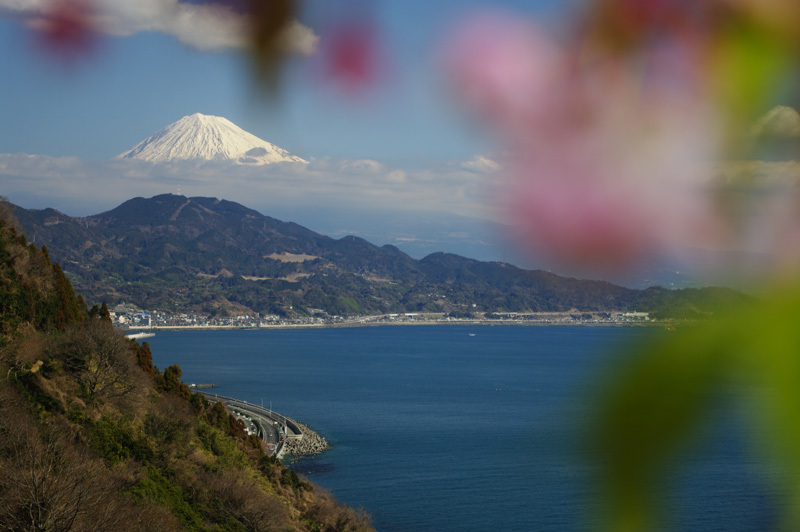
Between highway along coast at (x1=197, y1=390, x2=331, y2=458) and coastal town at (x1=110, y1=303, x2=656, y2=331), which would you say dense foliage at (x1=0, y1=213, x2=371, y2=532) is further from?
coastal town at (x1=110, y1=303, x2=656, y2=331)

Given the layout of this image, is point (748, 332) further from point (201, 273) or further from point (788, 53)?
point (201, 273)

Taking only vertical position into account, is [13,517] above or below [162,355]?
above

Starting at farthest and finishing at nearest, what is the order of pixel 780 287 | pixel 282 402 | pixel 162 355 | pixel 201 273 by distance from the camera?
pixel 201 273 → pixel 162 355 → pixel 282 402 → pixel 780 287

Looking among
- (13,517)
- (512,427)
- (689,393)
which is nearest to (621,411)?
(689,393)

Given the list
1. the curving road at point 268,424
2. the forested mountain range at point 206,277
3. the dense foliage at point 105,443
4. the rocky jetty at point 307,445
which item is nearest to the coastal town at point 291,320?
the forested mountain range at point 206,277

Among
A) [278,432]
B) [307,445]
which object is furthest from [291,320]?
[307,445]

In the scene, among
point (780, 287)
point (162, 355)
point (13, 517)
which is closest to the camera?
point (780, 287)

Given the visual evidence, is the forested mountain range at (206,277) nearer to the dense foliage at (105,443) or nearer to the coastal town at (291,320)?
the coastal town at (291,320)

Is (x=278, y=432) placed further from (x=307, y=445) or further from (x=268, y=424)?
(x=307, y=445)

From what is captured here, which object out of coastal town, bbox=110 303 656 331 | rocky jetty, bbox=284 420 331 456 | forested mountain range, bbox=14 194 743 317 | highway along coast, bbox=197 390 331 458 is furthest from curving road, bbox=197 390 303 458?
forested mountain range, bbox=14 194 743 317
